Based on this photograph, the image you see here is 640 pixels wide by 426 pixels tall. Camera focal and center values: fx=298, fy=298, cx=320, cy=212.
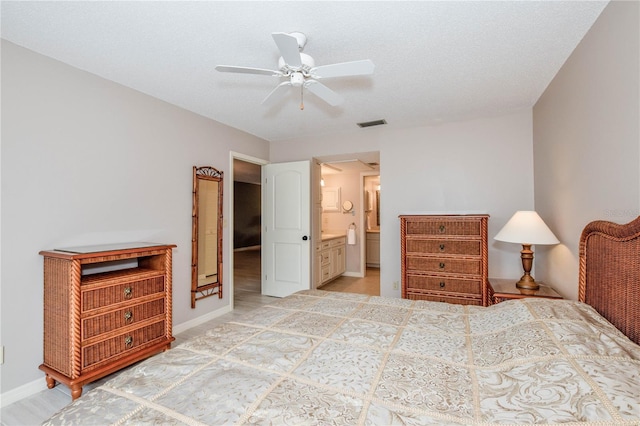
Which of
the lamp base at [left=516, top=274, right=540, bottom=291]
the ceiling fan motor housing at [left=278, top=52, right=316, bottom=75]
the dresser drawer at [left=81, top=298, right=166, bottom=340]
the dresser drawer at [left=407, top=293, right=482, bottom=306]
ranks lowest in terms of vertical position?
the dresser drawer at [left=407, top=293, right=482, bottom=306]

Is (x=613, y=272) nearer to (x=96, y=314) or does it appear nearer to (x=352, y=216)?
(x=96, y=314)

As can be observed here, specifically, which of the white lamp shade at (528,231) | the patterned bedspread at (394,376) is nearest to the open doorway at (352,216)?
the white lamp shade at (528,231)

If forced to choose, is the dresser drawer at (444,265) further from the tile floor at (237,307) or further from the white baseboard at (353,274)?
the white baseboard at (353,274)

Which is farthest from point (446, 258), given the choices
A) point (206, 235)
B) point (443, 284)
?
point (206, 235)

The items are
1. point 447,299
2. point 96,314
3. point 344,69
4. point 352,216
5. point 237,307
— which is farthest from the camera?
point 352,216

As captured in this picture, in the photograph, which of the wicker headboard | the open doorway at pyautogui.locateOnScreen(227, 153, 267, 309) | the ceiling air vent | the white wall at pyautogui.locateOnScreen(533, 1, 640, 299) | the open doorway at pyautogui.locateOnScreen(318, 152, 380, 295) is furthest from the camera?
the open doorway at pyautogui.locateOnScreen(227, 153, 267, 309)

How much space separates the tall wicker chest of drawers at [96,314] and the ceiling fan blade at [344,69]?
1904mm

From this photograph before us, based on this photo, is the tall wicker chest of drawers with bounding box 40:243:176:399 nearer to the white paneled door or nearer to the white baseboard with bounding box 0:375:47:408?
the white baseboard with bounding box 0:375:47:408

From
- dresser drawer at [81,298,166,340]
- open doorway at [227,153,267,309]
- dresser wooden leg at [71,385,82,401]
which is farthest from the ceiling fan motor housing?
open doorway at [227,153,267,309]

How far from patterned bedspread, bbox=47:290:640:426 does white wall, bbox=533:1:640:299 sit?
0.73 metres

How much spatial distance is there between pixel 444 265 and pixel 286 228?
7.46ft

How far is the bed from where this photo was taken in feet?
2.86

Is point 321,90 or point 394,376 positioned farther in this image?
point 321,90

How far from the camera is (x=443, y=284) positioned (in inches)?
123
